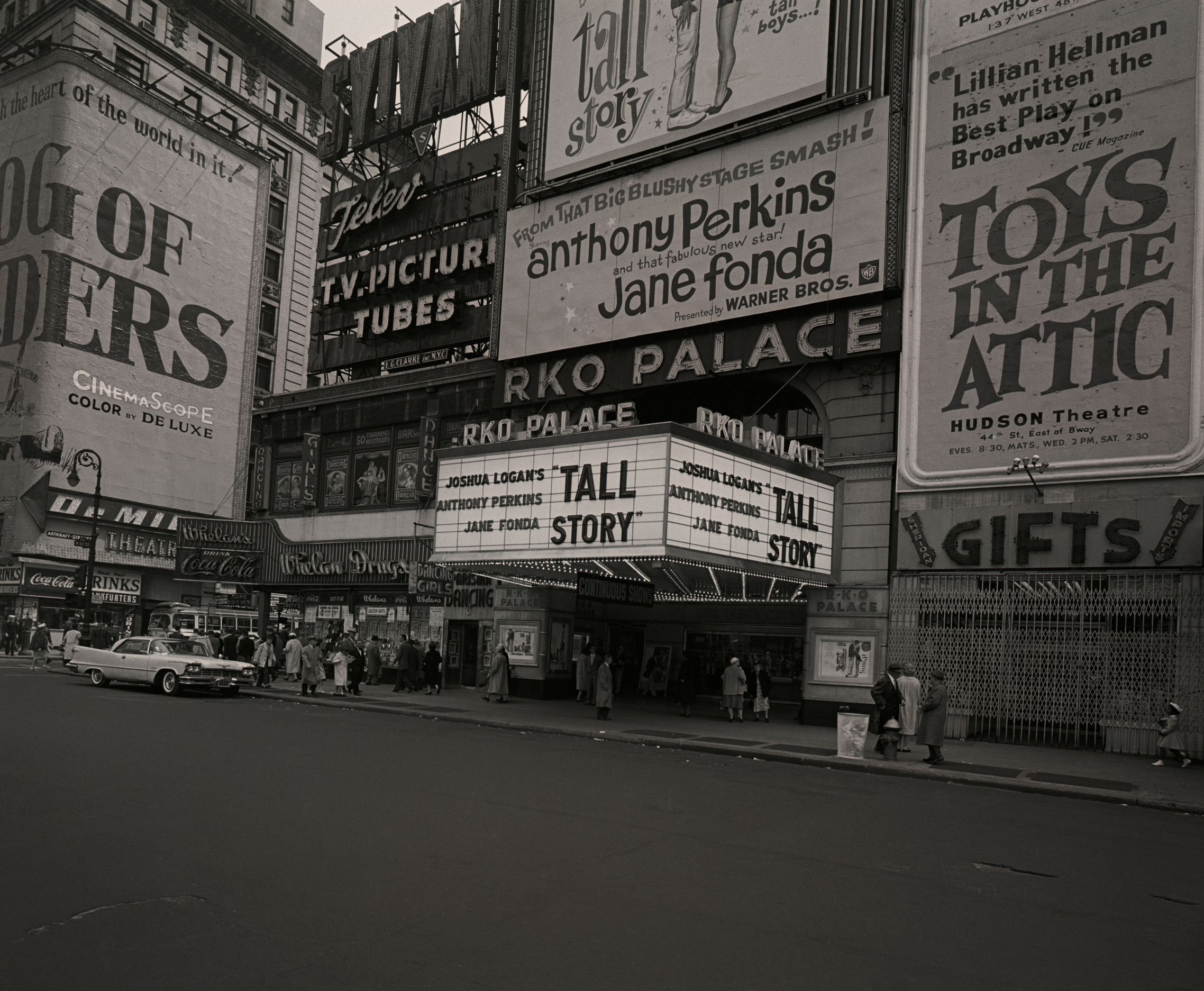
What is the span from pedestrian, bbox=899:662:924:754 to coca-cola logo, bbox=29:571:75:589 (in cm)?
4382

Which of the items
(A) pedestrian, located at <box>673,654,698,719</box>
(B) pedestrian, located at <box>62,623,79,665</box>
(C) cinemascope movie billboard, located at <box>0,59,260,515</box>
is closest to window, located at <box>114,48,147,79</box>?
(C) cinemascope movie billboard, located at <box>0,59,260,515</box>

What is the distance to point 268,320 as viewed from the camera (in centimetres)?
6612

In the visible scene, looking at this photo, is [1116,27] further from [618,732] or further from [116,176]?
[116,176]

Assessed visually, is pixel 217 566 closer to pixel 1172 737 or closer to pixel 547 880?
pixel 1172 737

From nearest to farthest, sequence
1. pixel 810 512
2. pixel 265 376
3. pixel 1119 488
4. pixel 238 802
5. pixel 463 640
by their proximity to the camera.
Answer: pixel 238 802 → pixel 1119 488 → pixel 810 512 → pixel 463 640 → pixel 265 376

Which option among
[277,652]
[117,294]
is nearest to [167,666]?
[277,652]

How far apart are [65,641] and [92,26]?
120 feet

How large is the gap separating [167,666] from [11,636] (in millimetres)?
23962

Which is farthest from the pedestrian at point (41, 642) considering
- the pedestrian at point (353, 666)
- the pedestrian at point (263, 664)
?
the pedestrian at point (353, 666)

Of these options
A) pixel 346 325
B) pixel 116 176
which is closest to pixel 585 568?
pixel 346 325

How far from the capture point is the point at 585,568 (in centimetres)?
2570

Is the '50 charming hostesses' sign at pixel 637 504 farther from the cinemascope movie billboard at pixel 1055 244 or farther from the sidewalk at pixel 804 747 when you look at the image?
the sidewalk at pixel 804 747

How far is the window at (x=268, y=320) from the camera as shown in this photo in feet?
216

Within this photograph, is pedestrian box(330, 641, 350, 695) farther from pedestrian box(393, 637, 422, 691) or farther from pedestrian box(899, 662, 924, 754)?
pedestrian box(899, 662, 924, 754)
